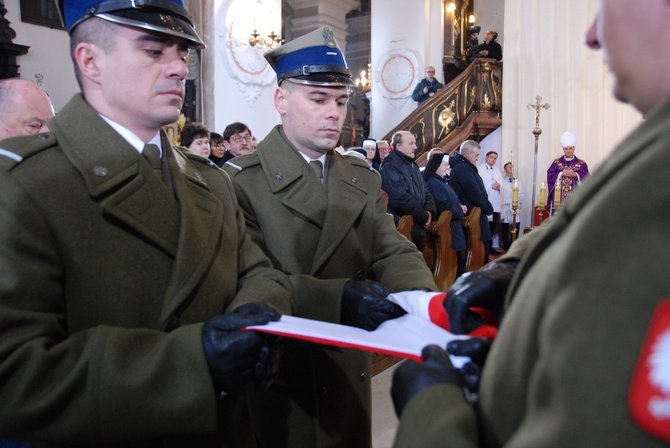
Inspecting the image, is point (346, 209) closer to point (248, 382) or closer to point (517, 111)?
point (248, 382)

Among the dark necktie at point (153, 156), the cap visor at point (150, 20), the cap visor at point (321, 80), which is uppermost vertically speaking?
the cap visor at point (150, 20)

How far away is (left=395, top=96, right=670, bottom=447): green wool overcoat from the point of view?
0.50m

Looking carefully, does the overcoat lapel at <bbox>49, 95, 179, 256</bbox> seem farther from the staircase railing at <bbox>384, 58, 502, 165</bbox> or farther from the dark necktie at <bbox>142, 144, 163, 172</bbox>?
the staircase railing at <bbox>384, 58, 502, 165</bbox>

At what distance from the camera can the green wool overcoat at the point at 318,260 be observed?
1.79 metres

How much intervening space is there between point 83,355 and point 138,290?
0.67 feet

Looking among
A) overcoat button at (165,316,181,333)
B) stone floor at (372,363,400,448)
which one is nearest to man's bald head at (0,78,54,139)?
overcoat button at (165,316,181,333)

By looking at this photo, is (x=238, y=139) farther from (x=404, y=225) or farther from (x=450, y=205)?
(x=450, y=205)

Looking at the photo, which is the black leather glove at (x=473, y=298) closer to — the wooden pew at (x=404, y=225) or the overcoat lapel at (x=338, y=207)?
the overcoat lapel at (x=338, y=207)

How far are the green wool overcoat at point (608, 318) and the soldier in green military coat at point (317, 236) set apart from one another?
986mm

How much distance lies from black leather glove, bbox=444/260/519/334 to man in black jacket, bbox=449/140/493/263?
5.81 meters

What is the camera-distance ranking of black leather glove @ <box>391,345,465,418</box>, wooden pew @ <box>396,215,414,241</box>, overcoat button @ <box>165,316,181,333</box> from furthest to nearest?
wooden pew @ <box>396,215,414,241</box>
overcoat button @ <box>165,316,181,333</box>
black leather glove @ <box>391,345,465,418</box>

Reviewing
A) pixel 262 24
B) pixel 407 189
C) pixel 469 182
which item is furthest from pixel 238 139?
pixel 262 24

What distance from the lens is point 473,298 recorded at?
1041 millimetres

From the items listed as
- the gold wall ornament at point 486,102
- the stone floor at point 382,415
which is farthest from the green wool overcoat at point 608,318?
the gold wall ornament at point 486,102
